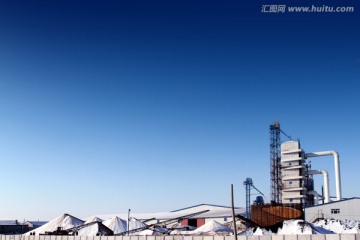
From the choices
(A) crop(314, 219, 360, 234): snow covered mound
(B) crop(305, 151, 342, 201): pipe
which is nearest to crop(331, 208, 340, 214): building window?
(A) crop(314, 219, 360, 234): snow covered mound

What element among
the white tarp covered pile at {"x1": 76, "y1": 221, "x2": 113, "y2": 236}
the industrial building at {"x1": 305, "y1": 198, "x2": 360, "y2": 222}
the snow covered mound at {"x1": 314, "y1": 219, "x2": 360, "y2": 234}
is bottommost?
the white tarp covered pile at {"x1": 76, "y1": 221, "x2": 113, "y2": 236}

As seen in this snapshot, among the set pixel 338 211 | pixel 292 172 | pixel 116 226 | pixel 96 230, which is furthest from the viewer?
pixel 292 172

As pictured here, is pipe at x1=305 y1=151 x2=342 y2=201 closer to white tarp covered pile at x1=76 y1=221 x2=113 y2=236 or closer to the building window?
the building window

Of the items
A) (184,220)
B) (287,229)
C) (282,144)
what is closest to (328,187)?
(282,144)

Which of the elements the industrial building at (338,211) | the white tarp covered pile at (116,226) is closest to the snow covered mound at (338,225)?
the industrial building at (338,211)

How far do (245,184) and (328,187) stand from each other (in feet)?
62.3

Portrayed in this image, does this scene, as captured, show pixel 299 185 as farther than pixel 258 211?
Yes

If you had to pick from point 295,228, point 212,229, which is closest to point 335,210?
point 295,228

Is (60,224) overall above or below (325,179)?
Answer: below

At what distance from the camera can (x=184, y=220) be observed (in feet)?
269

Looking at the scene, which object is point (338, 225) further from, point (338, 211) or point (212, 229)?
point (212, 229)

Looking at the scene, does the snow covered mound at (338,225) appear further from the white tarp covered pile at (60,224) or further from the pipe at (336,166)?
the white tarp covered pile at (60,224)

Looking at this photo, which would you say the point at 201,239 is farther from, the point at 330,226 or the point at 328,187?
the point at 328,187

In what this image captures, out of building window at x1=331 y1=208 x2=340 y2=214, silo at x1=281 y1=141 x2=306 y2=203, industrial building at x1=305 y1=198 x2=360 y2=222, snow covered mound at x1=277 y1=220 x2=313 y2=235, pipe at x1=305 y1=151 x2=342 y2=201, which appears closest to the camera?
snow covered mound at x1=277 y1=220 x2=313 y2=235
